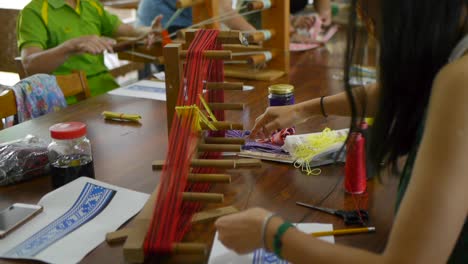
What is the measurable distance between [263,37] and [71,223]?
121 cm

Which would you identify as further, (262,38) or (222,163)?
(262,38)

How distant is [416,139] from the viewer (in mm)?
→ 843

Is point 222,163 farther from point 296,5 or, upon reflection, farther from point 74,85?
point 296,5

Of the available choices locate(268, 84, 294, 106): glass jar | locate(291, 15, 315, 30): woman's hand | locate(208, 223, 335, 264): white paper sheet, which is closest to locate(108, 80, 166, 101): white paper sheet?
locate(268, 84, 294, 106): glass jar

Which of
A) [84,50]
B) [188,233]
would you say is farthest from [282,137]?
[84,50]

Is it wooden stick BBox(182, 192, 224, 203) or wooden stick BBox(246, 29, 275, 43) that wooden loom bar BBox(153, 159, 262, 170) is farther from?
wooden stick BBox(246, 29, 275, 43)

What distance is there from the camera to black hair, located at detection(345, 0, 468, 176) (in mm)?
694

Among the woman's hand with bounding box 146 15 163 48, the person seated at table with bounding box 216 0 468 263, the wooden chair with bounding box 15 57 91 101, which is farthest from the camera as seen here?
the woman's hand with bounding box 146 15 163 48

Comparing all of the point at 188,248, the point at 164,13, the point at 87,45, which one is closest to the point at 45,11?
the point at 87,45

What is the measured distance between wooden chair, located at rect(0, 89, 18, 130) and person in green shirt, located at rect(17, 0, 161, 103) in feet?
1.40

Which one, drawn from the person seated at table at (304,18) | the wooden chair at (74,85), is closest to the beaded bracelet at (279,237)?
the wooden chair at (74,85)

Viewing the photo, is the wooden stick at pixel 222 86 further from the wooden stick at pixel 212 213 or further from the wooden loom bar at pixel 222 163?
the wooden stick at pixel 212 213

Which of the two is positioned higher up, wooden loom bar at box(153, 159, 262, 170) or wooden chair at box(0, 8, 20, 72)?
wooden chair at box(0, 8, 20, 72)

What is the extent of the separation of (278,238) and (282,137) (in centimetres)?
58
